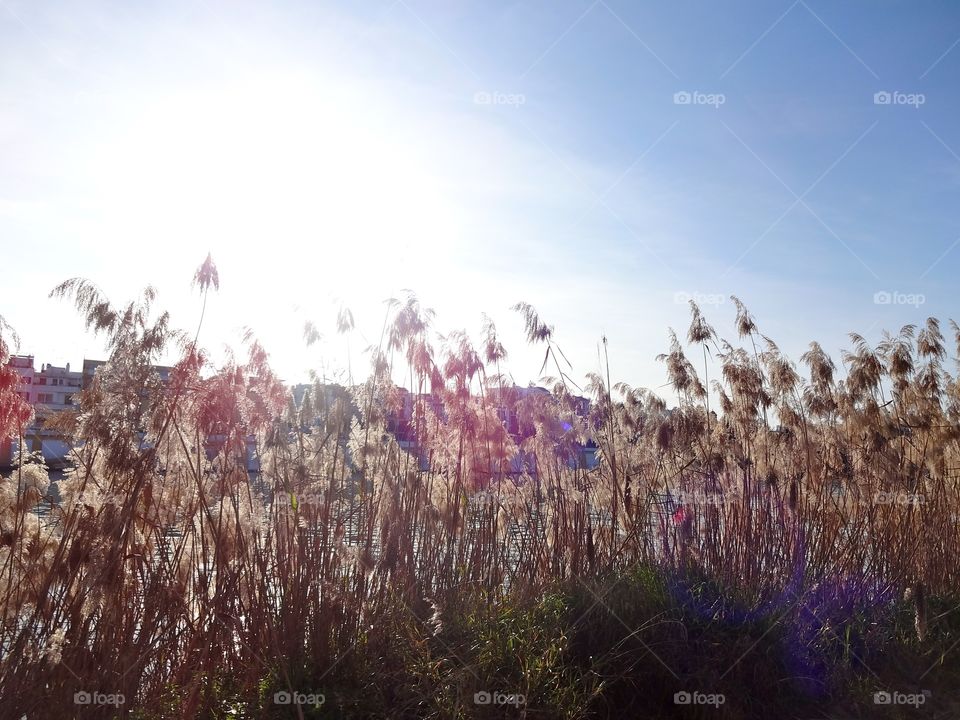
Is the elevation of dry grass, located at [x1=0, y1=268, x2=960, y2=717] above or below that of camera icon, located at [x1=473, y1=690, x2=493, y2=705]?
above

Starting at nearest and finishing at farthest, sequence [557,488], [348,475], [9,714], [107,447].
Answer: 1. [9,714]
2. [107,447]
3. [348,475]
4. [557,488]

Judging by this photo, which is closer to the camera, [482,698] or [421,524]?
[482,698]

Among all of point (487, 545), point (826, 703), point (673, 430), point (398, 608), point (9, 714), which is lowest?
point (826, 703)

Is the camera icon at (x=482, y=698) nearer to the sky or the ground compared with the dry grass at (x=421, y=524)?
nearer to the ground

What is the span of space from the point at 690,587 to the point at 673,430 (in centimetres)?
177

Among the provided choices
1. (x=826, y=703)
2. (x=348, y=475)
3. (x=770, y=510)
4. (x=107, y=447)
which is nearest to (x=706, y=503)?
(x=770, y=510)

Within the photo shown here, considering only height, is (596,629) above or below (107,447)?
below

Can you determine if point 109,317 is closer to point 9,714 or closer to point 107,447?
point 107,447

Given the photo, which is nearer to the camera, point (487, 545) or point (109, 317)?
point (109, 317)

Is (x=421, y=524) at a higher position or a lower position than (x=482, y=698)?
higher

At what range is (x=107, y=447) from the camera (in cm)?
377

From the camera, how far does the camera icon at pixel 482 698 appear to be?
11.8ft

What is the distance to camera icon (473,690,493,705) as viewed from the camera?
3.58 metres

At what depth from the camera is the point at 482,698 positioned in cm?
360
